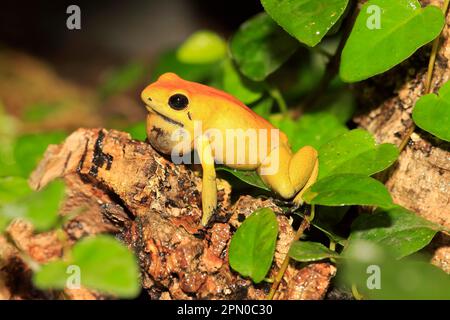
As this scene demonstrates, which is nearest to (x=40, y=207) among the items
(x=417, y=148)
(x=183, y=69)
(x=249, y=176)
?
(x=249, y=176)

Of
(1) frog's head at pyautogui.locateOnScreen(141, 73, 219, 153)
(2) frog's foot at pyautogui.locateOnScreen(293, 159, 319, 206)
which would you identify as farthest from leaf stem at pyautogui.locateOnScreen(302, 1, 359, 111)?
(1) frog's head at pyautogui.locateOnScreen(141, 73, 219, 153)

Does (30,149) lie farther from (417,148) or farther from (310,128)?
(417,148)

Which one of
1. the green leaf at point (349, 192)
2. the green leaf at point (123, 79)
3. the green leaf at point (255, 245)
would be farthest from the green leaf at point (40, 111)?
the green leaf at point (349, 192)

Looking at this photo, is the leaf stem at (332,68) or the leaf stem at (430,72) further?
the leaf stem at (332,68)

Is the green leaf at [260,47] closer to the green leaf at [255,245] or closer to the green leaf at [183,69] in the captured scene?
the green leaf at [183,69]

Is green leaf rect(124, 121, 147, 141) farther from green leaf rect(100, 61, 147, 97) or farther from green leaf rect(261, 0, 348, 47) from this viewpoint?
green leaf rect(100, 61, 147, 97)

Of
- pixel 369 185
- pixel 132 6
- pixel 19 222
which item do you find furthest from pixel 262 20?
pixel 132 6

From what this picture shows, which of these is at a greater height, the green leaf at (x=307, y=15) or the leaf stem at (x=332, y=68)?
the green leaf at (x=307, y=15)

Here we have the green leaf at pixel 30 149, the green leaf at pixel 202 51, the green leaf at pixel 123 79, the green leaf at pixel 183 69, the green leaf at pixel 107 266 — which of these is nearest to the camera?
the green leaf at pixel 107 266
